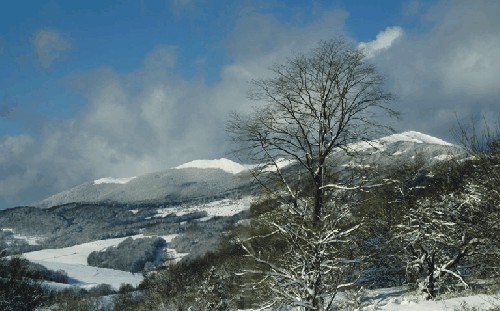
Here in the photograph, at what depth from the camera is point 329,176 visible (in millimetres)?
16297

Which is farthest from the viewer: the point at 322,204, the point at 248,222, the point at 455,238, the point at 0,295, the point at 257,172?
the point at 0,295

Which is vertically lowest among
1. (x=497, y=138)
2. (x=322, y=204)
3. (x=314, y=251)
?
(x=314, y=251)

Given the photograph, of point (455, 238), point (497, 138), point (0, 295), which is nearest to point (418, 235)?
point (455, 238)

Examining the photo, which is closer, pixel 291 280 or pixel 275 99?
pixel 291 280

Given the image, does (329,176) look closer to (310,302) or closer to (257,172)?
(257,172)

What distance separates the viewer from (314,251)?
44.2ft

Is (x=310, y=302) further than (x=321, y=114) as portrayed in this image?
No

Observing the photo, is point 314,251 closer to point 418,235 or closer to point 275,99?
point 275,99

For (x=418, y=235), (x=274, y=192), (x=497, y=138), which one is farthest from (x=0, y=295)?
(x=497, y=138)

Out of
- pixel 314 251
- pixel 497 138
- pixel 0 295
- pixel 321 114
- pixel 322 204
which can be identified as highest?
pixel 321 114

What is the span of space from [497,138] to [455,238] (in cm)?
1310

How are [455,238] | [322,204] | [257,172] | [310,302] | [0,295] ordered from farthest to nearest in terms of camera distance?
[0,295] < [455,238] < [257,172] < [322,204] < [310,302]

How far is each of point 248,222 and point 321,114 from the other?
177 inches

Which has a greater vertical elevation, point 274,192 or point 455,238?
point 274,192
